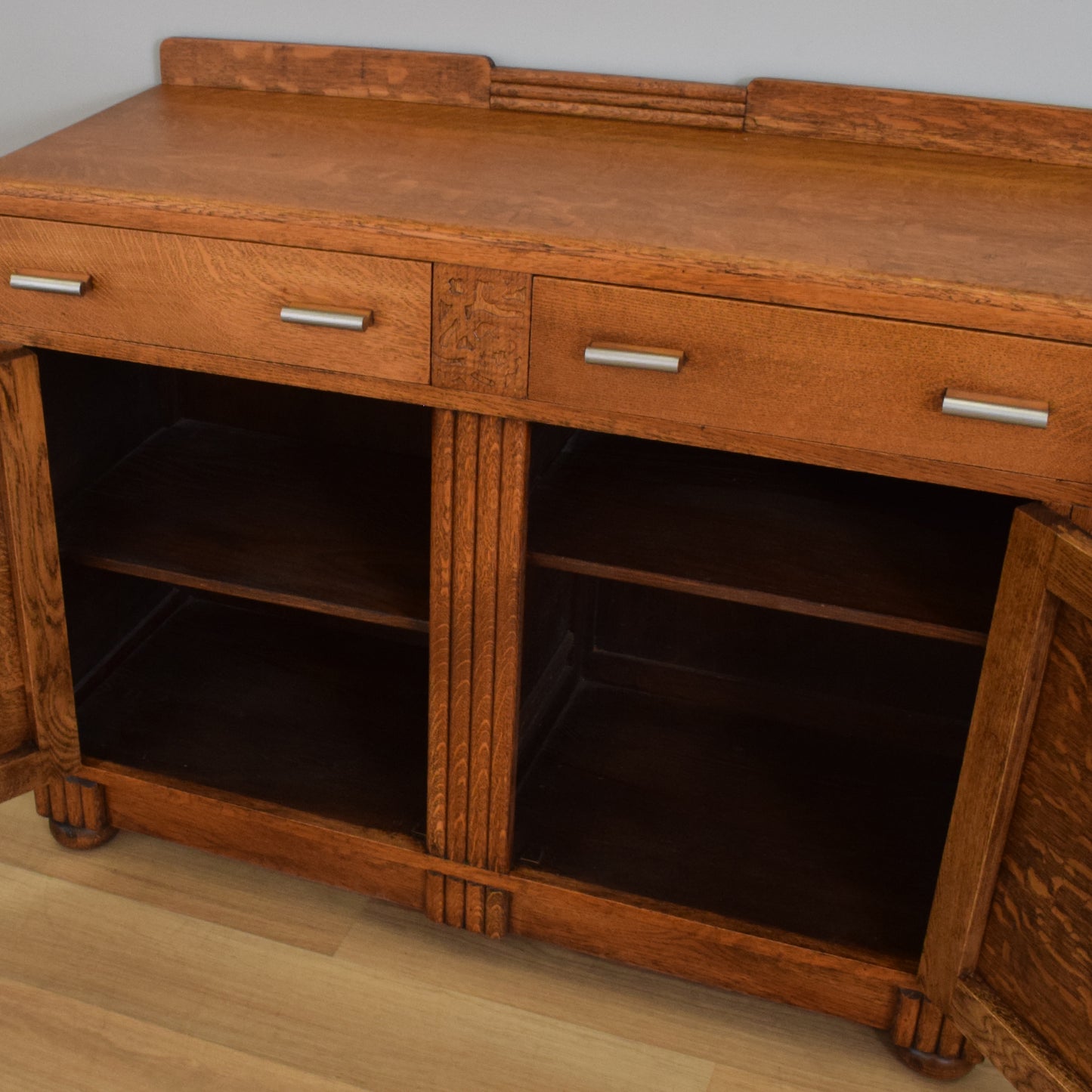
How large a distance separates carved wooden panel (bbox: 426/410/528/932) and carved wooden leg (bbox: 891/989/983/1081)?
1.79 feet

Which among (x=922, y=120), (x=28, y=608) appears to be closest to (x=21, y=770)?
(x=28, y=608)

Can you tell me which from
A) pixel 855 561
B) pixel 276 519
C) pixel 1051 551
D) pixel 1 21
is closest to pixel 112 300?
pixel 276 519

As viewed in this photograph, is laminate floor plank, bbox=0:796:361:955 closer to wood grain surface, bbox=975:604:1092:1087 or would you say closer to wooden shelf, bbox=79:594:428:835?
wooden shelf, bbox=79:594:428:835

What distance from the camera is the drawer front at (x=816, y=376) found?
133 cm

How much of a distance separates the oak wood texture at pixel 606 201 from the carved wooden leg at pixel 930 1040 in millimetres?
896

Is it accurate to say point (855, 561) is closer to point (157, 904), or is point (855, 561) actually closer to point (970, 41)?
point (970, 41)

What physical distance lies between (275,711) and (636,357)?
1.01 metres

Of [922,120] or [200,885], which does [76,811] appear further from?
[922,120]

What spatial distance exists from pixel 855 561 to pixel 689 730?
0.59 meters

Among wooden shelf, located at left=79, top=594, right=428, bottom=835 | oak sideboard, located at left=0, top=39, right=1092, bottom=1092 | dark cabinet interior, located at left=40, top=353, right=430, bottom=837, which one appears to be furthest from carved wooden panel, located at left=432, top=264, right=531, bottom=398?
wooden shelf, located at left=79, top=594, right=428, bottom=835

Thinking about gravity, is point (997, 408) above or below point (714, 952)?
above

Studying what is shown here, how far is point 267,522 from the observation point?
6.41 ft

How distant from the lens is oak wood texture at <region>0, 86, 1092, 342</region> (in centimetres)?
135

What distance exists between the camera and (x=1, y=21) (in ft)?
6.97
